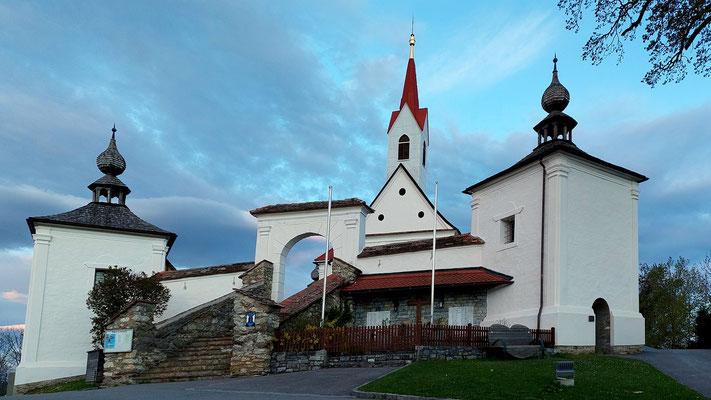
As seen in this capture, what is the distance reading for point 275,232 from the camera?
2556 cm

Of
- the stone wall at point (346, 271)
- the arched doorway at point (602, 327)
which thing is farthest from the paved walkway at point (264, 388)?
the arched doorway at point (602, 327)

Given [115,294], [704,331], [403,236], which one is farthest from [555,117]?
[115,294]

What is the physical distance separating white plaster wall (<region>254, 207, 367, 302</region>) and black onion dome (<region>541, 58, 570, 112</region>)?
28.7 ft

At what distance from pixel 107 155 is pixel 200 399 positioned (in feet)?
71.6

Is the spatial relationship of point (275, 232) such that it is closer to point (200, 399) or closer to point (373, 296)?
point (373, 296)

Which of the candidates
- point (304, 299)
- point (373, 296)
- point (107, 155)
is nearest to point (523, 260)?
point (373, 296)

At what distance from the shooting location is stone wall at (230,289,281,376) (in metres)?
17.5

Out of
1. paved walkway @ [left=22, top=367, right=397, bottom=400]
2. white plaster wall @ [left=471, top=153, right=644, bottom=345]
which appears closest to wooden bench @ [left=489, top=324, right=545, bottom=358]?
white plaster wall @ [left=471, top=153, right=644, bottom=345]

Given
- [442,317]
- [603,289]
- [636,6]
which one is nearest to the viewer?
[636,6]

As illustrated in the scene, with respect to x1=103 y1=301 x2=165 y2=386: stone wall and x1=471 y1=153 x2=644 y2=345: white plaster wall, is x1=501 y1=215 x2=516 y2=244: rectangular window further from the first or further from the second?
x1=103 y1=301 x2=165 y2=386: stone wall

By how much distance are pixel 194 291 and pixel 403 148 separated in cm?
1821

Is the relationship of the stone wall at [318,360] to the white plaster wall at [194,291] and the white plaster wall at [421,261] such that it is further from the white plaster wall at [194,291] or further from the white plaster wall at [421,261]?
the white plaster wall at [194,291]

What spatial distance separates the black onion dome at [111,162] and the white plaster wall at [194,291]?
8235 millimetres

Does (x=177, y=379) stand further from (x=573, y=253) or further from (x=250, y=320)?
(x=573, y=253)
